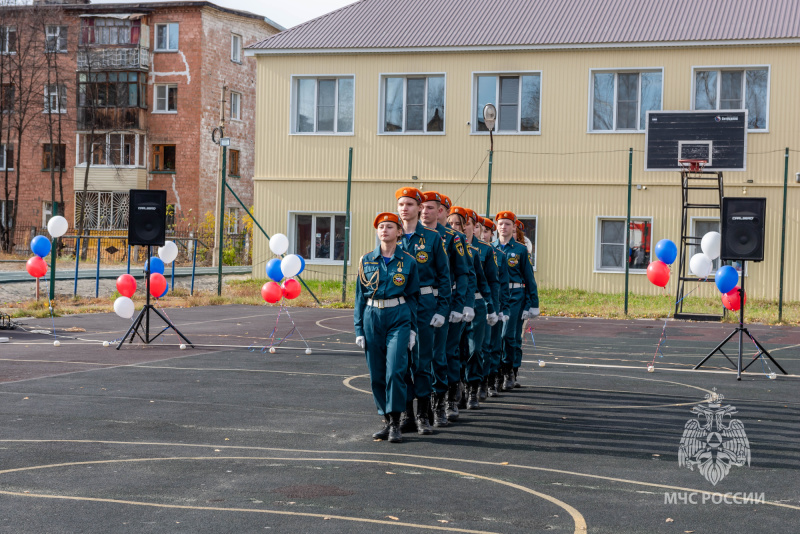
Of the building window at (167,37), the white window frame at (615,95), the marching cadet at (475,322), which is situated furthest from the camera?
the building window at (167,37)

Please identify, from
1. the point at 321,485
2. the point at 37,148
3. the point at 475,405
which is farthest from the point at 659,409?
the point at 37,148

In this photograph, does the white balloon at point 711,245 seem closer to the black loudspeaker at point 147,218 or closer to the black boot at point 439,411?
the black boot at point 439,411

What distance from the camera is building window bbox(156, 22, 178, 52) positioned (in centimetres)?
4806

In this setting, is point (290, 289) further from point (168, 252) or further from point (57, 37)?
point (57, 37)

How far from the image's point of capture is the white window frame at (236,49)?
1954 inches

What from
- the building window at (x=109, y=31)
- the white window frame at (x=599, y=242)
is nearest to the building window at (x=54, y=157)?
the building window at (x=109, y=31)

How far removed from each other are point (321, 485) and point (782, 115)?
76.0 feet

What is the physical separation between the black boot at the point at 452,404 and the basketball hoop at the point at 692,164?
692 inches

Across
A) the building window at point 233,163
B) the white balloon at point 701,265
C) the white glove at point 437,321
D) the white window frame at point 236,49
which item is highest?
the white window frame at point 236,49

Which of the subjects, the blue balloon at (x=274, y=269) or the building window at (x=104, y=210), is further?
the building window at (x=104, y=210)

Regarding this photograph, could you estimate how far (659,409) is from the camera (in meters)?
10.2

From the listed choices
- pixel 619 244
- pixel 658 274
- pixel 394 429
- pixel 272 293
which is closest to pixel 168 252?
pixel 272 293

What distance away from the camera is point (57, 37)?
49438 millimetres

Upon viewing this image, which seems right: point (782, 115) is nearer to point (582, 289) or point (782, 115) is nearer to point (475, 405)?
point (582, 289)
